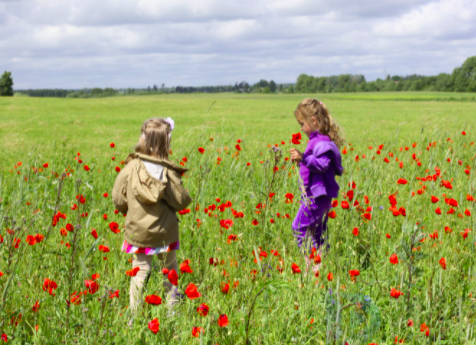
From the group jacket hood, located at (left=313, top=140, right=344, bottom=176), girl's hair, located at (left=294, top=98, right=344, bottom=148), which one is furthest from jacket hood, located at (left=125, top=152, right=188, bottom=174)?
Answer: girl's hair, located at (left=294, top=98, right=344, bottom=148)

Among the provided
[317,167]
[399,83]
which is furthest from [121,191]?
[399,83]

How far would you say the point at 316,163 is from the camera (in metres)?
2.95

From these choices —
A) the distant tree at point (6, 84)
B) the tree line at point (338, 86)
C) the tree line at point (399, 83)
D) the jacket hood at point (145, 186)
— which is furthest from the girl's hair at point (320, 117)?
the tree line at point (399, 83)

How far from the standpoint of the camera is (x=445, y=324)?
204 cm

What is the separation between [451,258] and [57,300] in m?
2.45

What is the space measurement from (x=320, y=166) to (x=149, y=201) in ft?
4.27

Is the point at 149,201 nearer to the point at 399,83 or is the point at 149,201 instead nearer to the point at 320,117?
the point at 320,117

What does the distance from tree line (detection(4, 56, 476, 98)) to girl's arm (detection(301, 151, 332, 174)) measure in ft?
249

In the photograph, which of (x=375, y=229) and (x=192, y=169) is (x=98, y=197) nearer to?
(x=192, y=169)

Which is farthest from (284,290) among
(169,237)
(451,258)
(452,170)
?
(452,170)

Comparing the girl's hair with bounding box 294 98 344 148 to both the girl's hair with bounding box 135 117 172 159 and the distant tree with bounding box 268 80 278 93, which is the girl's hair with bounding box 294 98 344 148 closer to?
the girl's hair with bounding box 135 117 172 159

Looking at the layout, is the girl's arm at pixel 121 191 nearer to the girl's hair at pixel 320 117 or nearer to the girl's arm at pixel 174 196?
the girl's arm at pixel 174 196

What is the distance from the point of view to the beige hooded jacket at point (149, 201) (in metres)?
2.42

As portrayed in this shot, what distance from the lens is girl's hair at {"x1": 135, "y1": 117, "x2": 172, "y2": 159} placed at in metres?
2.53
